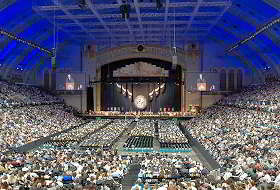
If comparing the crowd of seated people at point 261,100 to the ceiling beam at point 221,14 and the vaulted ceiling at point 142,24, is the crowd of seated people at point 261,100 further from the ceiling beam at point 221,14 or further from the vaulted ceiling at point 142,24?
the ceiling beam at point 221,14

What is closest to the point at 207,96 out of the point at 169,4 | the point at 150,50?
the point at 150,50

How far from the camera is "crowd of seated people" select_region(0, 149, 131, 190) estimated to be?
10.5 m

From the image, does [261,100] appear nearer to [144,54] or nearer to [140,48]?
[144,54]

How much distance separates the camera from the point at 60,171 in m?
13.4

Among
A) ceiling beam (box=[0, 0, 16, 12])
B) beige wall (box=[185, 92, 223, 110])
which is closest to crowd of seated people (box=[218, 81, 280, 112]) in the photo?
beige wall (box=[185, 92, 223, 110])

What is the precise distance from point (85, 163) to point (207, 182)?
22.2 ft

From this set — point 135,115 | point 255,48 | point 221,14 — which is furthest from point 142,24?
point 135,115

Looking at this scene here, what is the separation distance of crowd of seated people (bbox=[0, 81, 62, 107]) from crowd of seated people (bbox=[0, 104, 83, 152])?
91 cm

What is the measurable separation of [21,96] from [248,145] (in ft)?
90.0

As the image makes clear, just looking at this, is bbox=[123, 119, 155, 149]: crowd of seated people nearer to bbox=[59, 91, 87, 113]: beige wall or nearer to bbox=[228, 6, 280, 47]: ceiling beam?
bbox=[228, 6, 280, 47]: ceiling beam

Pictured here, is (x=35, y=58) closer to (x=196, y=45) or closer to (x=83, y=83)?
(x=83, y=83)

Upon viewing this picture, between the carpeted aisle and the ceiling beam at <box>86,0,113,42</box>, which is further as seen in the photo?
the ceiling beam at <box>86,0,113,42</box>

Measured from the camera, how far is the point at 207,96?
47688 mm

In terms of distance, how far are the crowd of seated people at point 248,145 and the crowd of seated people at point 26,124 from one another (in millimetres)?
12254
